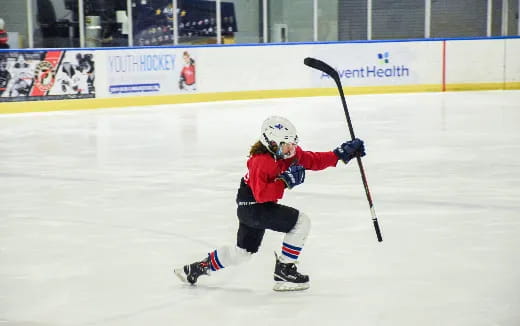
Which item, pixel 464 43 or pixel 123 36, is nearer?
pixel 123 36

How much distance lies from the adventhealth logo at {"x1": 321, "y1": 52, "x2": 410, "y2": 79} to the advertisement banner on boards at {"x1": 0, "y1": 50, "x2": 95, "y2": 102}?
4409 millimetres

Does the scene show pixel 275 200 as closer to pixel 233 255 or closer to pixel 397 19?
pixel 233 255

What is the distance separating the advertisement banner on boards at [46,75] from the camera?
1292cm

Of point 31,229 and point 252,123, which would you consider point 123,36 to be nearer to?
point 252,123

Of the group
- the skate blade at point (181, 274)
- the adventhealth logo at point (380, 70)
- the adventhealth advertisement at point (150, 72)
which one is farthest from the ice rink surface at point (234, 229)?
the adventhealth logo at point (380, 70)

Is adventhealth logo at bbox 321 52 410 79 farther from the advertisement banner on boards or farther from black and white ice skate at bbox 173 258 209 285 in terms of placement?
black and white ice skate at bbox 173 258 209 285

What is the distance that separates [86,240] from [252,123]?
6590 mm

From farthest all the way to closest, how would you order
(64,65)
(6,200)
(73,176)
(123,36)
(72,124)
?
1. (123,36)
2. (64,65)
3. (72,124)
4. (73,176)
5. (6,200)

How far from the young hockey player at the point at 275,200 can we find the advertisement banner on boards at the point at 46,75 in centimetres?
930

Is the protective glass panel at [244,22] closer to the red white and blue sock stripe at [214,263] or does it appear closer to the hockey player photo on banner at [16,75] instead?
the hockey player photo on banner at [16,75]

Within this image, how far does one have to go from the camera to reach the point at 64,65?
1346 centimetres

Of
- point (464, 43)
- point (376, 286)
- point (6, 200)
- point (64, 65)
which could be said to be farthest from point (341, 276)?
point (464, 43)

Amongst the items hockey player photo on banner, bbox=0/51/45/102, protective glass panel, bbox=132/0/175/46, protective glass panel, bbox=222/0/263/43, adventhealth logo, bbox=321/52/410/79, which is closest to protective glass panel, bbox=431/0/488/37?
adventhealth logo, bbox=321/52/410/79

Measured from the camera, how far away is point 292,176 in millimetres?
3838
